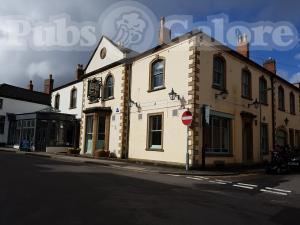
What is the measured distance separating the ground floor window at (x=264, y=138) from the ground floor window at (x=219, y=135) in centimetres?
484

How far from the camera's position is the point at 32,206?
244 inches

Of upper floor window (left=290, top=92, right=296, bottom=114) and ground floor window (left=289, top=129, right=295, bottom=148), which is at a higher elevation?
upper floor window (left=290, top=92, right=296, bottom=114)

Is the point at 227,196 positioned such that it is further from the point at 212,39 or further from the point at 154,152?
the point at 212,39

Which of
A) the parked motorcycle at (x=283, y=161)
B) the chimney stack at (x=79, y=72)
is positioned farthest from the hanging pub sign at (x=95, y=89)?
the parked motorcycle at (x=283, y=161)

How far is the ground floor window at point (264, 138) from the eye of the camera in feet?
72.1

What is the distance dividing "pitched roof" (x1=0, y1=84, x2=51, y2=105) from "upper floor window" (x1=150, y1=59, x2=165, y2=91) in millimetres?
24431

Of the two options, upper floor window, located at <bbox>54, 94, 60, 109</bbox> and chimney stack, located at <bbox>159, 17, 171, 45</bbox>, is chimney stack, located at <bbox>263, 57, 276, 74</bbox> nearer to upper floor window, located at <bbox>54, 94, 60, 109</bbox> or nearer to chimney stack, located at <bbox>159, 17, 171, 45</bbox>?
chimney stack, located at <bbox>159, 17, 171, 45</bbox>

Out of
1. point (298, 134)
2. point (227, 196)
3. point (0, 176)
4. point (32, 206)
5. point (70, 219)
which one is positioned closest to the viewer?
point (70, 219)

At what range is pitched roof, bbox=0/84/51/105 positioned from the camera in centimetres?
3718

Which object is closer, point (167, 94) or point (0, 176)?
point (0, 176)

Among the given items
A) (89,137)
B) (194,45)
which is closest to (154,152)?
(194,45)

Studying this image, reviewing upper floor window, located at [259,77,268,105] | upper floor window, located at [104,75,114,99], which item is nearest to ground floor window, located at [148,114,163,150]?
upper floor window, located at [104,75,114,99]

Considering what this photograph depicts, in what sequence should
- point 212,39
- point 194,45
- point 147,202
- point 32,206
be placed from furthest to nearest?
point 212,39 → point 194,45 → point 147,202 → point 32,206

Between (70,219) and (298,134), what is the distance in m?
27.4
